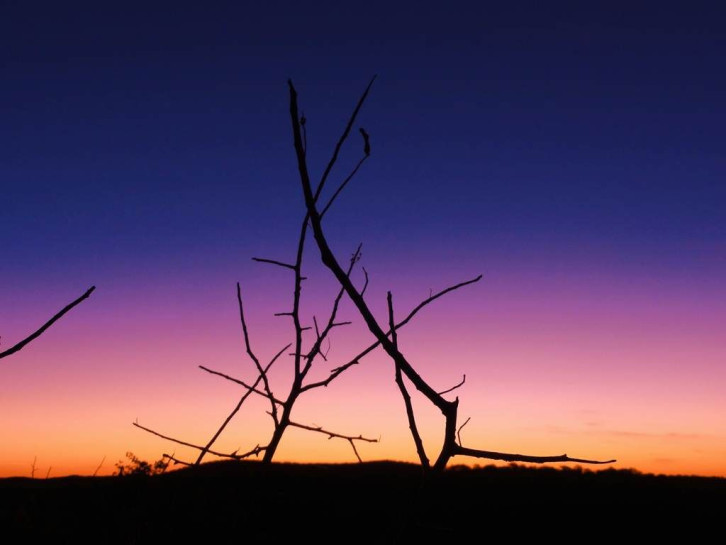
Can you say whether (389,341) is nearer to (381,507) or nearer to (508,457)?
(508,457)

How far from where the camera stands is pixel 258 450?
6.21 ft

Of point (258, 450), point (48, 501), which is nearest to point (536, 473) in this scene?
point (48, 501)

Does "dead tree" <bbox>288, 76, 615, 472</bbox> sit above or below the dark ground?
below

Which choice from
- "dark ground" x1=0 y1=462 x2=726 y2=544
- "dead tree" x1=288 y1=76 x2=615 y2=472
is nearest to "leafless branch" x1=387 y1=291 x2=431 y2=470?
"dead tree" x1=288 y1=76 x2=615 y2=472

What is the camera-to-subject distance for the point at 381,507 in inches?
577

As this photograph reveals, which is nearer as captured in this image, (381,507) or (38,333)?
(38,333)

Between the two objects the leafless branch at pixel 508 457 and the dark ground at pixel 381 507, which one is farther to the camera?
the dark ground at pixel 381 507

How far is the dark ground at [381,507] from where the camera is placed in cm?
1124

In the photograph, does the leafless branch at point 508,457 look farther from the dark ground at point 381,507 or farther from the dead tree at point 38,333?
the dark ground at point 381,507

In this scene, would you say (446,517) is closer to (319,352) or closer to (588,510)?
(588,510)

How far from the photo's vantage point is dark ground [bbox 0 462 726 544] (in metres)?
11.2

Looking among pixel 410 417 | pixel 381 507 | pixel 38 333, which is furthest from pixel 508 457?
pixel 381 507

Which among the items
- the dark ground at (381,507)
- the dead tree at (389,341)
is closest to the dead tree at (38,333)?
Result: the dead tree at (389,341)

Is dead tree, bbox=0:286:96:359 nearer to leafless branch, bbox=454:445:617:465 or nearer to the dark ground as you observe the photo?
leafless branch, bbox=454:445:617:465
